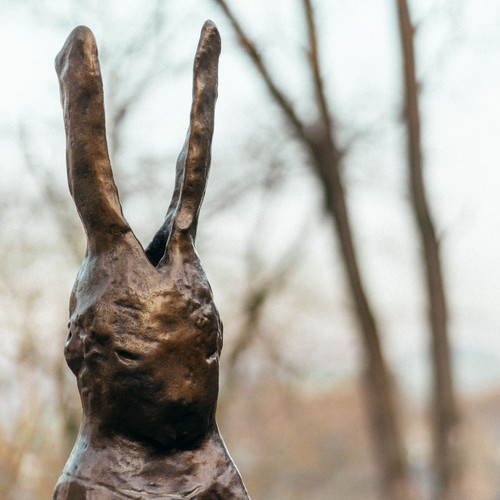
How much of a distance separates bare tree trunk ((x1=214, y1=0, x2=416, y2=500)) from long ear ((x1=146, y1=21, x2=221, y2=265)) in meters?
3.86

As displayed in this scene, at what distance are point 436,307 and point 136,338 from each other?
4.14m

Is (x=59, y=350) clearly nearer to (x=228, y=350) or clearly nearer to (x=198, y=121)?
(x=228, y=350)

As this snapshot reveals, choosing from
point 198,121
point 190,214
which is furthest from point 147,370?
point 198,121

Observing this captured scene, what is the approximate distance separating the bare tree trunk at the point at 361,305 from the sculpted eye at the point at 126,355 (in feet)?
13.4

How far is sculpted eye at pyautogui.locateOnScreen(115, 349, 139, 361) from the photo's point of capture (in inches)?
76.6

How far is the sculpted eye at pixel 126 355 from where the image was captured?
6.38 feet

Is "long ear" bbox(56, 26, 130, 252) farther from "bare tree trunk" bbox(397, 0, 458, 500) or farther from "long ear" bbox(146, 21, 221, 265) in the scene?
"bare tree trunk" bbox(397, 0, 458, 500)

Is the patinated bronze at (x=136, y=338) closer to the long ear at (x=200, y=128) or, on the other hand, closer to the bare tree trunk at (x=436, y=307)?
the long ear at (x=200, y=128)

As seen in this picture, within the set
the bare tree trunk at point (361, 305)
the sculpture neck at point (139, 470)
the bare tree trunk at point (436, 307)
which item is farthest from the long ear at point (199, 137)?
the bare tree trunk at point (361, 305)

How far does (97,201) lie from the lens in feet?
6.59

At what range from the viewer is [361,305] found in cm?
589

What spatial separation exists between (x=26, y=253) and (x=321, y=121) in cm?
283

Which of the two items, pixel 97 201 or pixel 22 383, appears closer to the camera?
pixel 97 201

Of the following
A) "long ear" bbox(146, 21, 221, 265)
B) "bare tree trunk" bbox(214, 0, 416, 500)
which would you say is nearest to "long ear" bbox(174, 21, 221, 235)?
"long ear" bbox(146, 21, 221, 265)
